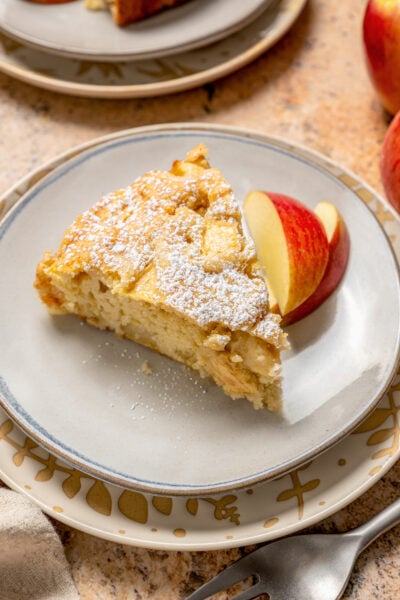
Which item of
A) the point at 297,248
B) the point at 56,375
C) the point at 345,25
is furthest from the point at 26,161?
the point at 345,25

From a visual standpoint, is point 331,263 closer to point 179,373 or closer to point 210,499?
point 179,373

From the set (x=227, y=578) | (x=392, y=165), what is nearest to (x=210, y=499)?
(x=227, y=578)

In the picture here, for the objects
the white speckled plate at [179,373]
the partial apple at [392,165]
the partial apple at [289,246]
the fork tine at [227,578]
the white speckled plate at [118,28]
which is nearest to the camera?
the fork tine at [227,578]

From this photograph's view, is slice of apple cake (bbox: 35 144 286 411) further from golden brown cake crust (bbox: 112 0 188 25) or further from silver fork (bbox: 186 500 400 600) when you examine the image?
golden brown cake crust (bbox: 112 0 188 25)

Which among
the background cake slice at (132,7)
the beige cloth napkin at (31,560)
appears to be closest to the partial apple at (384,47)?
the background cake slice at (132,7)

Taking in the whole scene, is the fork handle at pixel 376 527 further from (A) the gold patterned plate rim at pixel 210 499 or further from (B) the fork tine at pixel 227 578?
(B) the fork tine at pixel 227 578
